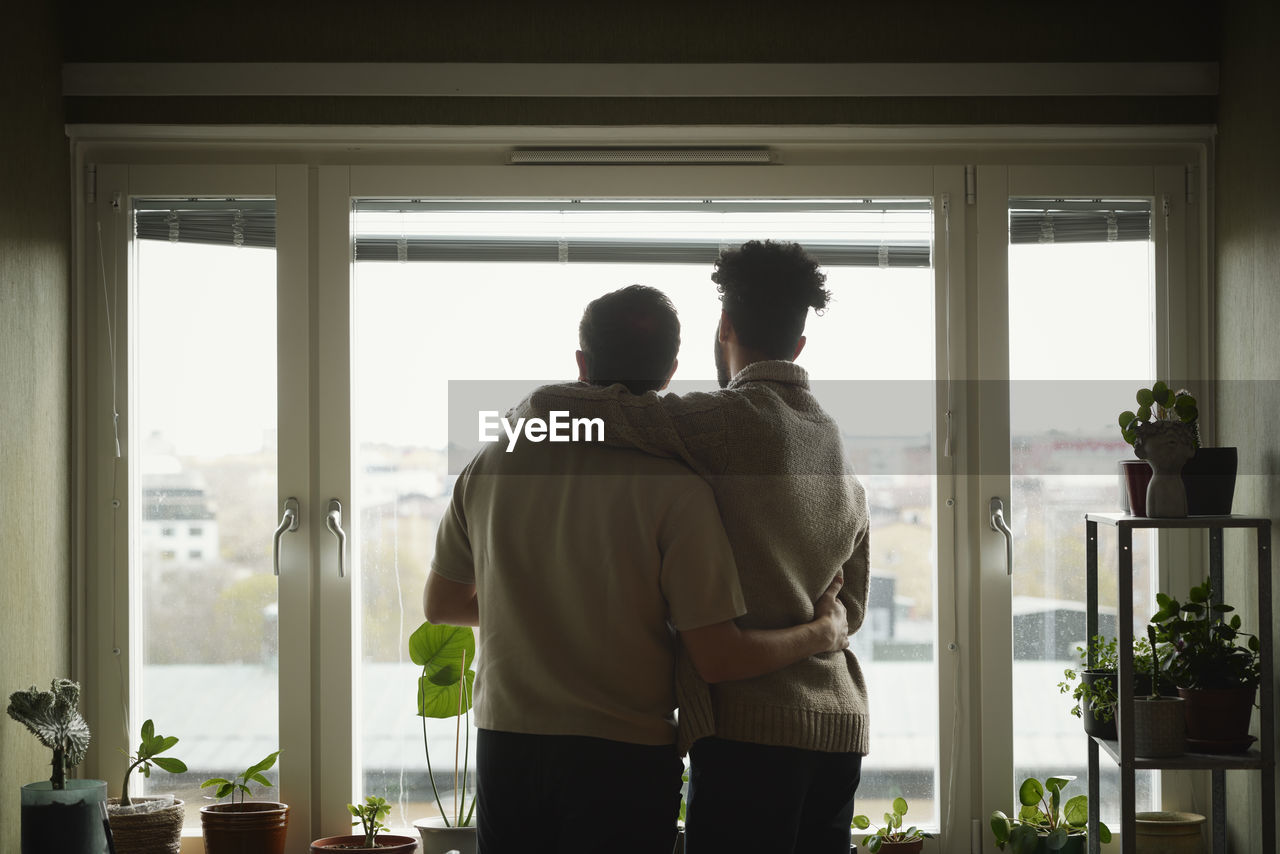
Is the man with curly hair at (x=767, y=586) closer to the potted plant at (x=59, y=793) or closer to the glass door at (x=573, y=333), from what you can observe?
the glass door at (x=573, y=333)

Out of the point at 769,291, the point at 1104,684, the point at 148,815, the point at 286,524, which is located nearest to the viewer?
the point at 769,291

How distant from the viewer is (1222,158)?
8.84 ft

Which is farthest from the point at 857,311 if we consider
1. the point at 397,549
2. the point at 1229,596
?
the point at 397,549

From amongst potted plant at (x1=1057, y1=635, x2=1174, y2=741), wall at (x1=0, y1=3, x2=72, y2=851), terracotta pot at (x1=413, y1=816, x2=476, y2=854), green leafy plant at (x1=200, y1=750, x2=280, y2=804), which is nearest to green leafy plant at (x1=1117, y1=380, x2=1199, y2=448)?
potted plant at (x1=1057, y1=635, x2=1174, y2=741)

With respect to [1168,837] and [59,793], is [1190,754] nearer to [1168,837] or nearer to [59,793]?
[1168,837]

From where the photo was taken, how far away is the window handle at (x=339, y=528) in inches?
107

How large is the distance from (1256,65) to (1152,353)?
2.38ft

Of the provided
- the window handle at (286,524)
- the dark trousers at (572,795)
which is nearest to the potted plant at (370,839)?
the window handle at (286,524)

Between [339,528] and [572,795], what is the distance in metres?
1.49

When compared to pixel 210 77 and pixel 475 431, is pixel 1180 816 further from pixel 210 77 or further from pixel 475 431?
pixel 210 77

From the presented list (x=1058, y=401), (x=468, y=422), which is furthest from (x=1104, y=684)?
(x=468, y=422)

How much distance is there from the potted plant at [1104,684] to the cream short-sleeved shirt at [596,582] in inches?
51.3

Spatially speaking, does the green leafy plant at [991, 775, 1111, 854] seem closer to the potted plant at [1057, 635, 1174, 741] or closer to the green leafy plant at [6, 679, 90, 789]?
the potted plant at [1057, 635, 1174, 741]

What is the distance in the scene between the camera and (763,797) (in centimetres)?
147
